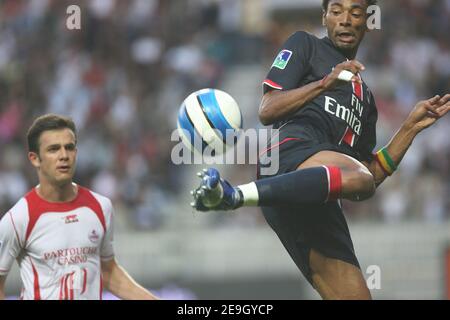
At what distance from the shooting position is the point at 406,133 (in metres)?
7.57

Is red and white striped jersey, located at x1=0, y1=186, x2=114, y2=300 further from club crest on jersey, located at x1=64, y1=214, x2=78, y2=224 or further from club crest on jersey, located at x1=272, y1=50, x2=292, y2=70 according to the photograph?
club crest on jersey, located at x1=272, y1=50, x2=292, y2=70

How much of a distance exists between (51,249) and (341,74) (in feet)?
6.96

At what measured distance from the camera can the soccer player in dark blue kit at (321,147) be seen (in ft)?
21.1

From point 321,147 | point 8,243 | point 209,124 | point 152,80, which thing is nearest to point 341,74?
point 321,147

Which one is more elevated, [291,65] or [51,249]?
[291,65]

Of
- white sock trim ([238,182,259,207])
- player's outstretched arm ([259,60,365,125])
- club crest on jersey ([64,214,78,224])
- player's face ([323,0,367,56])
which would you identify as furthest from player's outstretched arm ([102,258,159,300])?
player's face ([323,0,367,56])

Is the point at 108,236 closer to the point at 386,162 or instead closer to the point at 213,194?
the point at 213,194

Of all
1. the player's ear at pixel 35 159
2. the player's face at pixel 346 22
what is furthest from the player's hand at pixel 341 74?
the player's ear at pixel 35 159

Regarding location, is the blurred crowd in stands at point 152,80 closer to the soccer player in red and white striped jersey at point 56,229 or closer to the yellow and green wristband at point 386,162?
the yellow and green wristband at point 386,162

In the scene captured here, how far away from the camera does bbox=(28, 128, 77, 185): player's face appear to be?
22.5 feet

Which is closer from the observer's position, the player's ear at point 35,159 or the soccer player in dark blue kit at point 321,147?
the soccer player in dark blue kit at point 321,147

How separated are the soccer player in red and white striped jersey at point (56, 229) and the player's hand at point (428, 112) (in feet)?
7.25

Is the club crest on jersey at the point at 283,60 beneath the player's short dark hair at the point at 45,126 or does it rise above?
above
